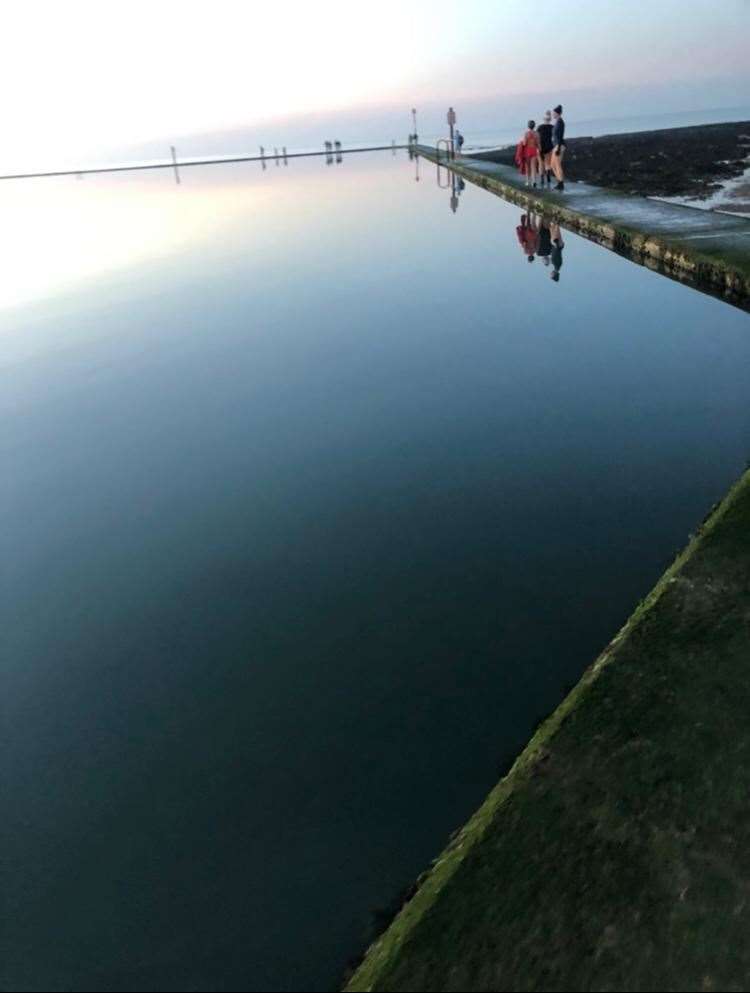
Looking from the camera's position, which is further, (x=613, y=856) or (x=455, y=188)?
(x=455, y=188)

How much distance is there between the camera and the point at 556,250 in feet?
47.3

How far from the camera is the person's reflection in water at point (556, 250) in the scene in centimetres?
1252

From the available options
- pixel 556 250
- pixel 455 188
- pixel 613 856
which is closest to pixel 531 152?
pixel 455 188

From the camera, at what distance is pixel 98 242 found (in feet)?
67.6

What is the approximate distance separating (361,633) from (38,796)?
70.6 inches

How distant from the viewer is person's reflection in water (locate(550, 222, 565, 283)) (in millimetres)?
12520

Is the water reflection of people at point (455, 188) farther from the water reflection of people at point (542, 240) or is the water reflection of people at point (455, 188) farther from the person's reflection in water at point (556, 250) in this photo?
the person's reflection in water at point (556, 250)

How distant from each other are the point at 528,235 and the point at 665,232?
4544mm

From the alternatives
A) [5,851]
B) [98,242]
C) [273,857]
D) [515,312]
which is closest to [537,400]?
[515,312]

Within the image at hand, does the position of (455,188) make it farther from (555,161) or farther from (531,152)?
(555,161)

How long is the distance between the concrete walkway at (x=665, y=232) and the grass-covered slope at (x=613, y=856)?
27.8 ft

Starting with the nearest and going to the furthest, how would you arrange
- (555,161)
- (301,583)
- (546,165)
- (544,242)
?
(301,583) < (544,242) < (555,161) < (546,165)

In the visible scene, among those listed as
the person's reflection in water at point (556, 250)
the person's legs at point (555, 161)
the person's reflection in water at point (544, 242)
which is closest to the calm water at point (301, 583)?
the person's reflection in water at point (556, 250)

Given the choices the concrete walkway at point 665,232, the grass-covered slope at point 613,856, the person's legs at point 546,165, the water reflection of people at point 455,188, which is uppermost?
the person's legs at point 546,165
